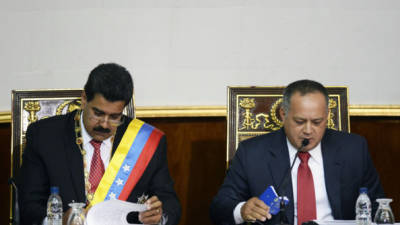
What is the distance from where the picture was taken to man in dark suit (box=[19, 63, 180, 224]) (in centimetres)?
244

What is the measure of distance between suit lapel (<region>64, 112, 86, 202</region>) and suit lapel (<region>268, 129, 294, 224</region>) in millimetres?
758

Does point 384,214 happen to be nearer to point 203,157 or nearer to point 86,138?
point 86,138

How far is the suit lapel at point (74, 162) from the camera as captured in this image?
2.51m

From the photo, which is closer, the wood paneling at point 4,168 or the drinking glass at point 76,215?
the drinking glass at point 76,215

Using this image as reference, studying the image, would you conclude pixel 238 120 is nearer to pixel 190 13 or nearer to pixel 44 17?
pixel 190 13

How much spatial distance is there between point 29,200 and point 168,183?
0.56 meters

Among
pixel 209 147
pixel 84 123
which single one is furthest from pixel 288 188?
pixel 209 147

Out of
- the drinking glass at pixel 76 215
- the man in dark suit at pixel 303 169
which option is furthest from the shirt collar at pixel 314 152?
the drinking glass at pixel 76 215

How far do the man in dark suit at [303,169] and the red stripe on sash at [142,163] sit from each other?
0.32 m

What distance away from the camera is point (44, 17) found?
3.55 meters

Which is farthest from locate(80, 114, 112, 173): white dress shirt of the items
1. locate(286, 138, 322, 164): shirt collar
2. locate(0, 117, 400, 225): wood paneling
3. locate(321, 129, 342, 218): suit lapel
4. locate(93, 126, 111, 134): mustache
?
locate(0, 117, 400, 225): wood paneling

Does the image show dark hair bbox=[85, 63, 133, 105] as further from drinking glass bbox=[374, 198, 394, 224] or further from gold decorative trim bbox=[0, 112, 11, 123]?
gold decorative trim bbox=[0, 112, 11, 123]

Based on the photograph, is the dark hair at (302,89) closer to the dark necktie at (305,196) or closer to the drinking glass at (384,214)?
the dark necktie at (305,196)

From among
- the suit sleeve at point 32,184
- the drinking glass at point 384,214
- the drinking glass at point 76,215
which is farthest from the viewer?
the suit sleeve at point 32,184
